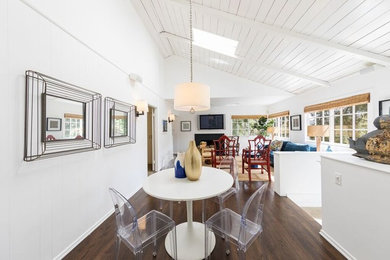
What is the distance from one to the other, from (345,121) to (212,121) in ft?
15.8

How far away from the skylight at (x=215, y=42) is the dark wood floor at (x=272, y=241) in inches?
123

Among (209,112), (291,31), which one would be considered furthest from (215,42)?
(209,112)

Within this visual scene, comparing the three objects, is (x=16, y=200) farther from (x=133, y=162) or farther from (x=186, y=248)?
(x=133, y=162)

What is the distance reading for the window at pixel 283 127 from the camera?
5.82m

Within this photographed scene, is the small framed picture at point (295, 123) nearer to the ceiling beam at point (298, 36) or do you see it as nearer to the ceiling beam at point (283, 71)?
the ceiling beam at point (283, 71)

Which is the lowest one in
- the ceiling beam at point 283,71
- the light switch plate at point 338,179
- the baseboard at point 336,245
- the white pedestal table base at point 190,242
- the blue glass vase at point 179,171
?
the baseboard at point 336,245

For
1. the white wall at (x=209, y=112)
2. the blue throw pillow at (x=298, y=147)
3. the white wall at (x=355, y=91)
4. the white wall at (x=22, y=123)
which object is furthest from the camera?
the white wall at (x=209, y=112)

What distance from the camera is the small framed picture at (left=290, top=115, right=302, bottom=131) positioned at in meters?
A: 4.72

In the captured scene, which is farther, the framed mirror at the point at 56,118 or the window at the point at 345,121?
the window at the point at 345,121

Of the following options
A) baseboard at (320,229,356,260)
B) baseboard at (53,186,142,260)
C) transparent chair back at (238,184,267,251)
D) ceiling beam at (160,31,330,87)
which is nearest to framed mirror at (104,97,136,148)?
baseboard at (53,186,142,260)

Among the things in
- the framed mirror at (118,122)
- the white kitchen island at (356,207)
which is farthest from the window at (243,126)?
the white kitchen island at (356,207)

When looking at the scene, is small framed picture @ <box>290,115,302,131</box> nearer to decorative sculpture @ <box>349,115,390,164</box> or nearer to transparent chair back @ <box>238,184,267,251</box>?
decorative sculpture @ <box>349,115,390,164</box>

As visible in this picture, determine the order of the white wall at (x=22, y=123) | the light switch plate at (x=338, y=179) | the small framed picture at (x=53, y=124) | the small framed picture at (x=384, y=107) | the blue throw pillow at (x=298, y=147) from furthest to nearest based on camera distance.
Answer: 1. the blue throw pillow at (x=298, y=147)
2. the small framed picture at (x=384, y=107)
3. the light switch plate at (x=338, y=179)
4. the small framed picture at (x=53, y=124)
5. the white wall at (x=22, y=123)

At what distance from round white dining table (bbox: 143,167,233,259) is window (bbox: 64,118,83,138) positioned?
870 mm
